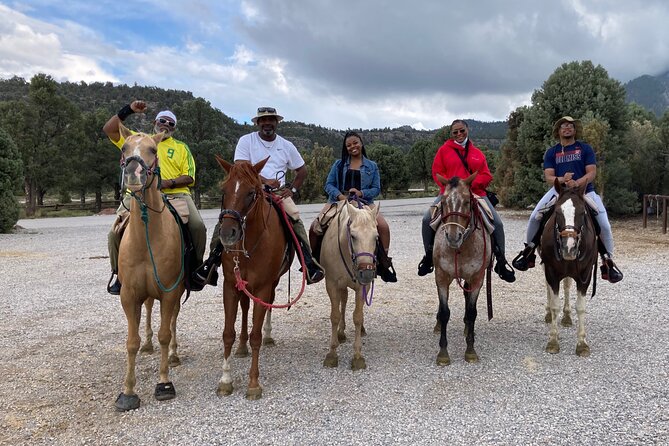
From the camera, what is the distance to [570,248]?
16.8 ft

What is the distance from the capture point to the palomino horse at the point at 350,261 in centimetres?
459

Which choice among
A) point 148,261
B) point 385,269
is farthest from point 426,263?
point 148,261

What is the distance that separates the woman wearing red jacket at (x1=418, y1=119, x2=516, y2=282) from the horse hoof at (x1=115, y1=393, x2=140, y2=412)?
4003 mm

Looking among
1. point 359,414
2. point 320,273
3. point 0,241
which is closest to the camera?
point 359,414

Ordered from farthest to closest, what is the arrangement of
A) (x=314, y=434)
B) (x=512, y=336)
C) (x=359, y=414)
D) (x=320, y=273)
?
1. (x=512, y=336)
2. (x=320, y=273)
3. (x=359, y=414)
4. (x=314, y=434)

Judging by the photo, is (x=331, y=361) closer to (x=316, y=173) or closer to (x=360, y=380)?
(x=360, y=380)

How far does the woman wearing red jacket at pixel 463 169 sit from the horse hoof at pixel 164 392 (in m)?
3.67

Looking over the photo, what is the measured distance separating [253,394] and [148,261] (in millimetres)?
1720

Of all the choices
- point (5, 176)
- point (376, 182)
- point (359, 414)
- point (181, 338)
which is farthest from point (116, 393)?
point (5, 176)

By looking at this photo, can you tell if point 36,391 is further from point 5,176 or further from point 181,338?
point 5,176

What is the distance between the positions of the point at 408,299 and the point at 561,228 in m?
3.74

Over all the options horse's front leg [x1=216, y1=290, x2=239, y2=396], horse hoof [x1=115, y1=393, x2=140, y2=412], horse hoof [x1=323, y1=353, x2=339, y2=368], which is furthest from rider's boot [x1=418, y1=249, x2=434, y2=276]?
horse hoof [x1=115, y1=393, x2=140, y2=412]

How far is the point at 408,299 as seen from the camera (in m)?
8.48

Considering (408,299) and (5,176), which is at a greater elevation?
(5,176)
